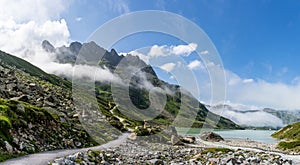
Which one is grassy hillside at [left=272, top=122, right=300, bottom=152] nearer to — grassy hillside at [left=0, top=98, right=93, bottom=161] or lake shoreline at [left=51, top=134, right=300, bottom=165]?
lake shoreline at [left=51, top=134, right=300, bottom=165]

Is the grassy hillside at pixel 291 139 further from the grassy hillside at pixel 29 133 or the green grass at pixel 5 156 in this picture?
the green grass at pixel 5 156

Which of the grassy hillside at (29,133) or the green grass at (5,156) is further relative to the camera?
the grassy hillside at (29,133)

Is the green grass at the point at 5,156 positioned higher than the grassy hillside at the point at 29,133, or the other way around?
the grassy hillside at the point at 29,133

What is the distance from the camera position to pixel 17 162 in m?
18.1

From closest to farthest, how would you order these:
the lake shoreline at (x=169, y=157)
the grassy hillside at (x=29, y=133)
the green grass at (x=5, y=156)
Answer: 1. the green grass at (x=5, y=156)
2. the grassy hillside at (x=29, y=133)
3. the lake shoreline at (x=169, y=157)

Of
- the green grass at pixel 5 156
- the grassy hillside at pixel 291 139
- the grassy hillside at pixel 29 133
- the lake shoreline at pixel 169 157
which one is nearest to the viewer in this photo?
the green grass at pixel 5 156

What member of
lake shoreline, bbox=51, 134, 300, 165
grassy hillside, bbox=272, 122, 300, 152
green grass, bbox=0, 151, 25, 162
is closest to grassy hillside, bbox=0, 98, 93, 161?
green grass, bbox=0, 151, 25, 162

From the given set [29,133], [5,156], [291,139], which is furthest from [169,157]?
[291,139]

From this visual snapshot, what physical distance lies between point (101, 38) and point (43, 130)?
11572 millimetres

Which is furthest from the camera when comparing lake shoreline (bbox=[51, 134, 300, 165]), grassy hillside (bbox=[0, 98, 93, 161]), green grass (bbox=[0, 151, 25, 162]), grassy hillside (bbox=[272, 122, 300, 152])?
grassy hillside (bbox=[272, 122, 300, 152])

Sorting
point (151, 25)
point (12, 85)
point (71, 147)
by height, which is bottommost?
point (71, 147)

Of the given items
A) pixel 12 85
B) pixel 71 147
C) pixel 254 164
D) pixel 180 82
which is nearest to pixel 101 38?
pixel 180 82

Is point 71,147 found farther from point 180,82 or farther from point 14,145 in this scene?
point 180,82

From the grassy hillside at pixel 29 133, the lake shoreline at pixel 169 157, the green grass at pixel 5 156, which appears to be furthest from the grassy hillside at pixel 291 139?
the green grass at pixel 5 156
